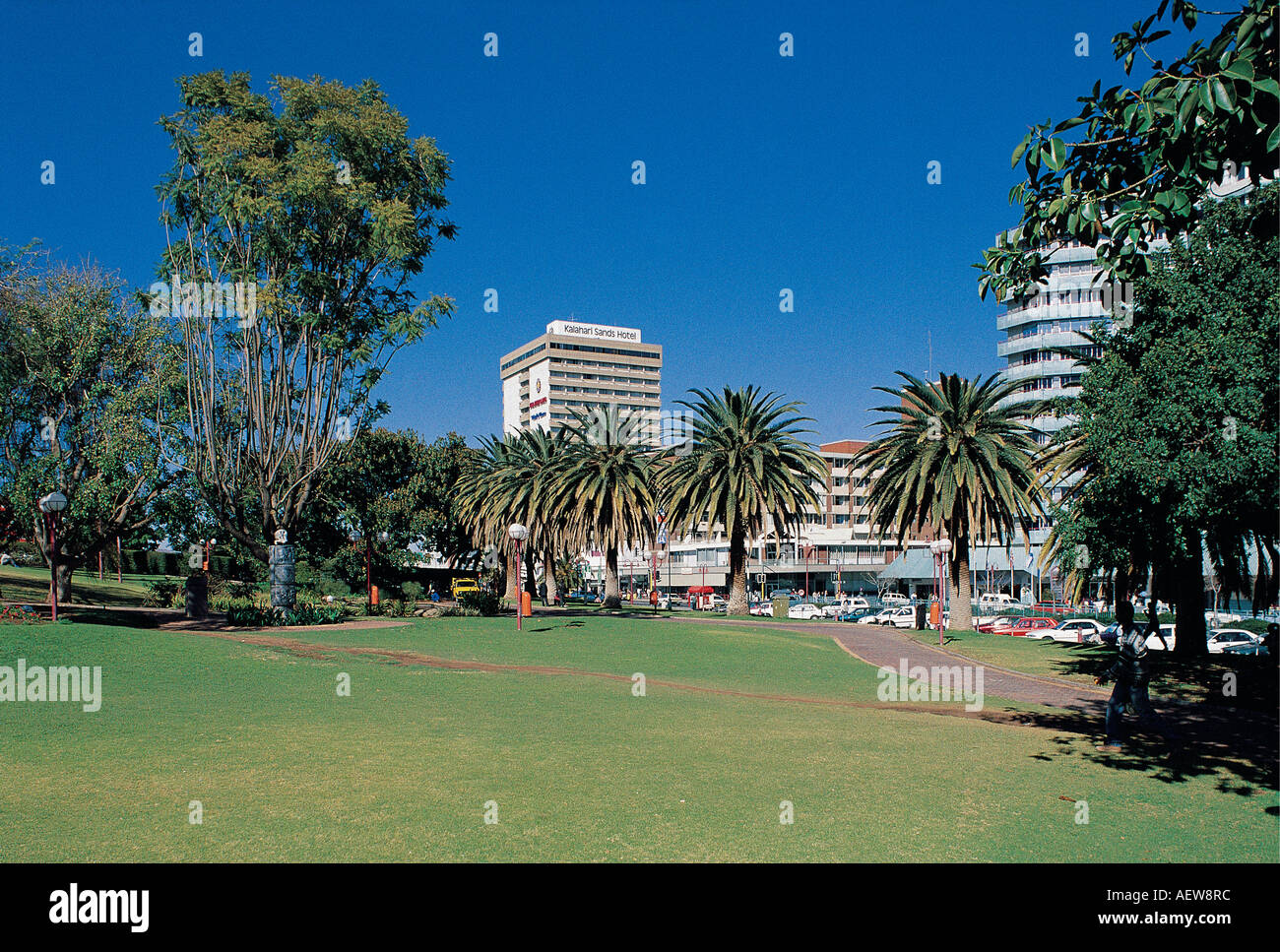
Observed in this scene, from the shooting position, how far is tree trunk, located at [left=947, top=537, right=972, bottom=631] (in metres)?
35.4

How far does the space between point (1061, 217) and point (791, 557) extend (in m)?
101

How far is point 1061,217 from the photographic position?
7.86m

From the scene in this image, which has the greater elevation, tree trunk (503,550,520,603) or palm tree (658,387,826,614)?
palm tree (658,387,826,614)

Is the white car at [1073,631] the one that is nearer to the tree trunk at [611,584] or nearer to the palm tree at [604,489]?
the palm tree at [604,489]

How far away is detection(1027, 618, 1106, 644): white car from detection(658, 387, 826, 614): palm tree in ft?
38.3

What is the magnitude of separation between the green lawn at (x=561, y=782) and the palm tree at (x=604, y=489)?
24.9 meters

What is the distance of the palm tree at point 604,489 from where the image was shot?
41.2 m

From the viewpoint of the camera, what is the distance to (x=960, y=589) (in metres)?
36.1

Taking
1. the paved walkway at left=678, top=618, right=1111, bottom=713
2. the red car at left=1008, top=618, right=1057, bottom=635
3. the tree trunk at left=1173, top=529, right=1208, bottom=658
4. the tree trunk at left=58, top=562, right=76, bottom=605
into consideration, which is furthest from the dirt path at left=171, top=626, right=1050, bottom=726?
the red car at left=1008, top=618, right=1057, bottom=635

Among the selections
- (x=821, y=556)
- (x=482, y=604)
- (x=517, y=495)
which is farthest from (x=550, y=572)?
(x=821, y=556)

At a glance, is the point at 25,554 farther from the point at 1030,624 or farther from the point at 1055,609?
the point at 1055,609

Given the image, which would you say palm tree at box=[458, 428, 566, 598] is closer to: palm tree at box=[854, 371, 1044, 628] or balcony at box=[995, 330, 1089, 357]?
palm tree at box=[854, 371, 1044, 628]
